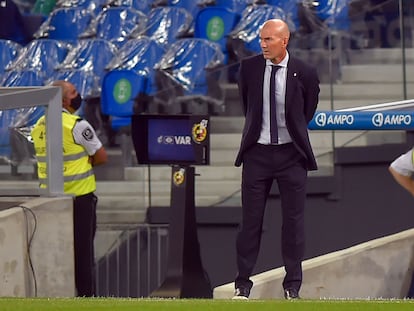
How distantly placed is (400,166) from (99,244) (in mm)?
4278

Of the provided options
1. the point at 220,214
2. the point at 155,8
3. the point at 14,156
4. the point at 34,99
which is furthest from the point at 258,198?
the point at 155,8

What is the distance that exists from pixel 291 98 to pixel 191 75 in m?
6.42

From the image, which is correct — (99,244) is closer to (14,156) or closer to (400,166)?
(14,156)

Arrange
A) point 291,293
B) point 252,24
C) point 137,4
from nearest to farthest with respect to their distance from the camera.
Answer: point 291,293, point 252,24, point 137,4

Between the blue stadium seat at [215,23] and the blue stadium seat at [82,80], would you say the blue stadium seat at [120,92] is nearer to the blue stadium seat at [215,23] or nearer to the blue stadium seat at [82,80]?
the blue stadium seat at [82,80]

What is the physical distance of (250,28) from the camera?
50.4 ft

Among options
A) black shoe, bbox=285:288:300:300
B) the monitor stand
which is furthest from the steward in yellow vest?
black shoe, bbox=285:288:300:300

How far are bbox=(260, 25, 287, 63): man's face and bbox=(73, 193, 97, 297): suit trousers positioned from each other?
3030 millimetres

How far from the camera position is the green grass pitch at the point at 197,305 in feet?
21.2

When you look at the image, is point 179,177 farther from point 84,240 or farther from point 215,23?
point 215,23

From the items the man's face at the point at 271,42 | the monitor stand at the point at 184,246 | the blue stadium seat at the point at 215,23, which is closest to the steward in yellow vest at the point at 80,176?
the monitor stand at the point at 184,246

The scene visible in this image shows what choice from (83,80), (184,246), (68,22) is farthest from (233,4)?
(184,246)

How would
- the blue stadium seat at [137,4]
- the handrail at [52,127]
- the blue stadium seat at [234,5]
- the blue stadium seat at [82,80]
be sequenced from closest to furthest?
the handrail at [52,127]
the blue stadium seat at [82,80]
the blue stadium seat at [234,5]
the blue stadium seat at [137,4]

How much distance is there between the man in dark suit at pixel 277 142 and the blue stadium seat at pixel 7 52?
9.19 metres
